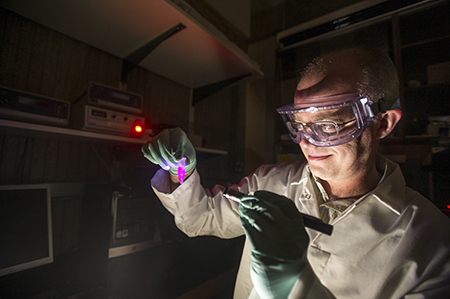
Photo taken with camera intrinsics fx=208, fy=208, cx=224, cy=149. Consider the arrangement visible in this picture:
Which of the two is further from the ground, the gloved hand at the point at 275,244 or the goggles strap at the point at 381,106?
the goggles strap at the point at 381,106

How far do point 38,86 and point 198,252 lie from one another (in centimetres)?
134

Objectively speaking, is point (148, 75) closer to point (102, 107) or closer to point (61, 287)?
point (102, 107)

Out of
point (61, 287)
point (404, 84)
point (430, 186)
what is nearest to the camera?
point (61, 287)

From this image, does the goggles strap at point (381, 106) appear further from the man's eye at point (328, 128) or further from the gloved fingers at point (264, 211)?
the gloved fingers at point (264, 211)

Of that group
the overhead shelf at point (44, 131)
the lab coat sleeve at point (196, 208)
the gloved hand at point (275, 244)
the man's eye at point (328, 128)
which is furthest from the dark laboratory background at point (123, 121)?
the gloved hand at point (275, 244)

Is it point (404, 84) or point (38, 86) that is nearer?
point (38, 86)

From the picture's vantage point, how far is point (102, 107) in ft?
3.80

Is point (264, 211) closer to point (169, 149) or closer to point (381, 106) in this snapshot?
point (169, 149)

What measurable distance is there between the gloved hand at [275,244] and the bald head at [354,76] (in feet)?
1.42

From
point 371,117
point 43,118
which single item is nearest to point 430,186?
point 371,117

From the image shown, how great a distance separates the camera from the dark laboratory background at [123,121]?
3.14ft

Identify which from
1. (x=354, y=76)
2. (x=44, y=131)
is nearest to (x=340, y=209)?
(x=354, y=76)

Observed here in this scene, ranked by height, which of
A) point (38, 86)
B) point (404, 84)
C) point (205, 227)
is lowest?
point (205, 227)

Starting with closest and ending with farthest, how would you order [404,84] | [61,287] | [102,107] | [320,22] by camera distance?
[61,287], [102,107], [404,84], [320,22]
